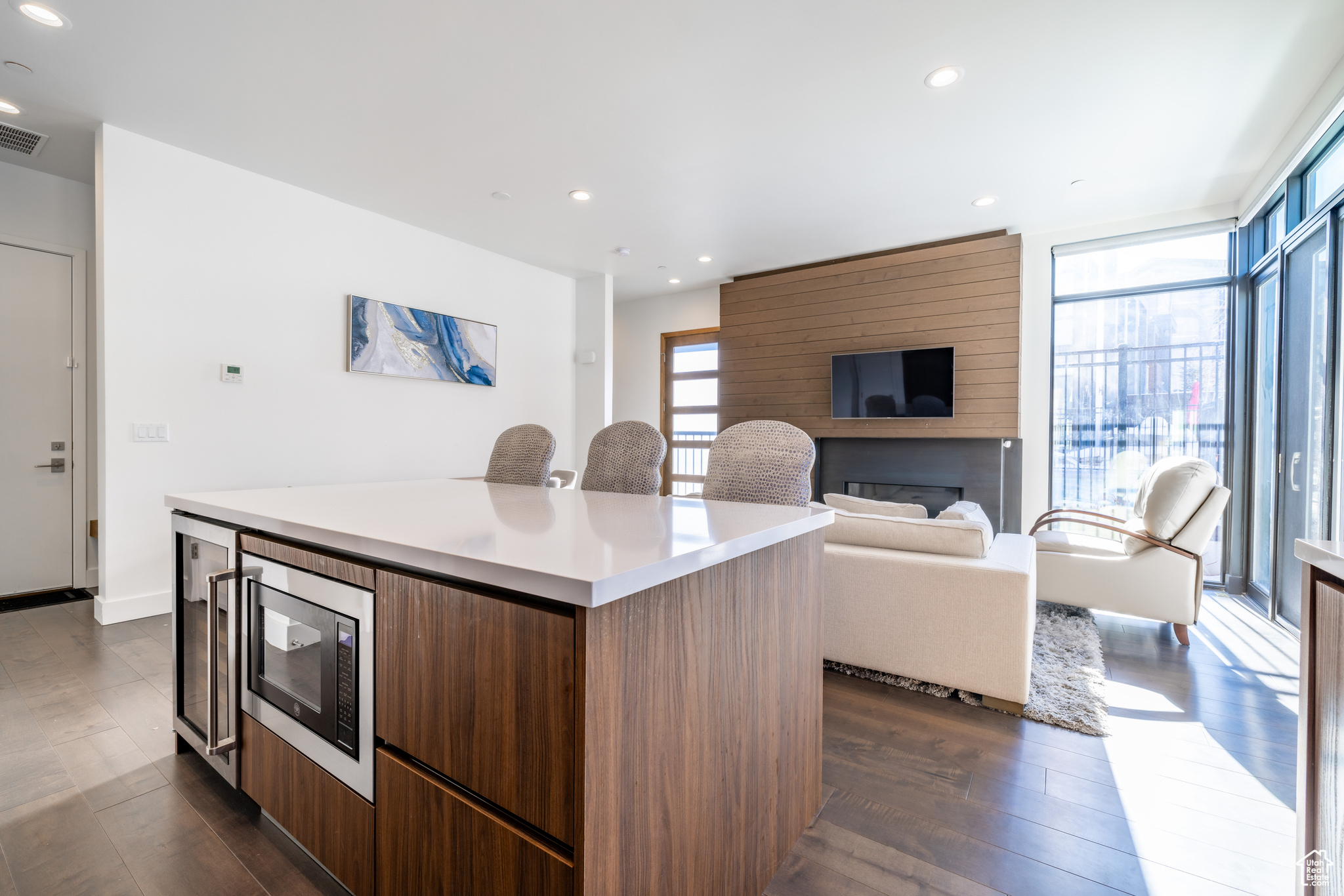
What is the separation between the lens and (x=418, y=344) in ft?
14.5

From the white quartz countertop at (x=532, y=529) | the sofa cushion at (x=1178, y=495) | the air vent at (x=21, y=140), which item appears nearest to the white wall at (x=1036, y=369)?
the sofa cushion at (x=1178, y=495)

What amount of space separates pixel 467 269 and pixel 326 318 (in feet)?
4.31

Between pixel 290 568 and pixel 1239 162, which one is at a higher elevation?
pixel 1239 162

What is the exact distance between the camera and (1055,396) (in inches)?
180

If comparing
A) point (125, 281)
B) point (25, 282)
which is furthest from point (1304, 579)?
point (25, 282)

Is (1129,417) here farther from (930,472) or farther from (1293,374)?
(930,472)

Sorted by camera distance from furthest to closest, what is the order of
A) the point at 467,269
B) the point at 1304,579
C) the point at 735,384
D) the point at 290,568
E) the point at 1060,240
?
the point at 735,384
the point at 467,269
the point at 1060,240
the point at 290,568
the point at 1304,579

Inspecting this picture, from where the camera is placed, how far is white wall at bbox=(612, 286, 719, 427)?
21.0 ft

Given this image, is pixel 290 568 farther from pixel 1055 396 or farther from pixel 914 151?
pixel 1055 396

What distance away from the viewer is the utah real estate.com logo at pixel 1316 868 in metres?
0.81

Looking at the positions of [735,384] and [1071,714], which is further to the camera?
[735,384]

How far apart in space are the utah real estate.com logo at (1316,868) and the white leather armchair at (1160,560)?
2379 millimetres

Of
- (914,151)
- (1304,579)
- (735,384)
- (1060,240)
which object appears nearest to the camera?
(1304,579)

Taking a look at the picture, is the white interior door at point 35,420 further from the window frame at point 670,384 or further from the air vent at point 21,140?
the window frame at point 670,384
